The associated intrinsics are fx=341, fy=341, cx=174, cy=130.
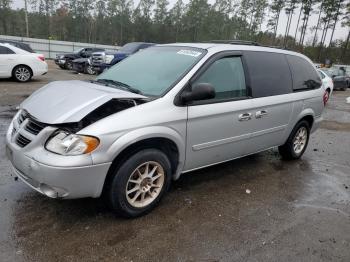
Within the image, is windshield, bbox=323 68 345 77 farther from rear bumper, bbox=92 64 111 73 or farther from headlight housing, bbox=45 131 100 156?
headlight housing, bbox=45 131 100 156

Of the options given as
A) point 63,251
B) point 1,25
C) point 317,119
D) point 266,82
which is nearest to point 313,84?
point 317,119

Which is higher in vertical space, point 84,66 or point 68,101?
point 68,101

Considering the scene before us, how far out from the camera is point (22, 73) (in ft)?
43.0

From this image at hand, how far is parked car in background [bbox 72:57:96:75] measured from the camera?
18.6 meters

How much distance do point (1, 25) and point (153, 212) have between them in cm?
6579

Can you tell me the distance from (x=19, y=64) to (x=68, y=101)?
1101cm

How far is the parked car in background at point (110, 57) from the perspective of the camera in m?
17.1

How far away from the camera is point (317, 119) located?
6.04 meters

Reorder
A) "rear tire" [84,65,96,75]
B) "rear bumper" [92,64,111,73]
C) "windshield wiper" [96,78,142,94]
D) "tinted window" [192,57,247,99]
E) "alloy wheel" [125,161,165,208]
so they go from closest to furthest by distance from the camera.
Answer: "alloy wheel" [125,161,165,208] → "windshield wiper" [96,78,142,94] → "tinted window" [192,57,247,99] → "rear bumper" [92,64,111,73] → "rear tire" [84,65,96,75]

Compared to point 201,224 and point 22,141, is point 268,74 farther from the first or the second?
point 22,141

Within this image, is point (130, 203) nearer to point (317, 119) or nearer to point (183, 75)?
point (183, 75)

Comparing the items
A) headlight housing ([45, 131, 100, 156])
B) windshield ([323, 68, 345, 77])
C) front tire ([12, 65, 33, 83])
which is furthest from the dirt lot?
windshield ([323, 68, 345, 77])

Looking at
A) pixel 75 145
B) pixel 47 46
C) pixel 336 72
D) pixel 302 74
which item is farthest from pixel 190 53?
pixel 47 46

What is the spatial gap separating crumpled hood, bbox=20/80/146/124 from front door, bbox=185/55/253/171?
78cm
